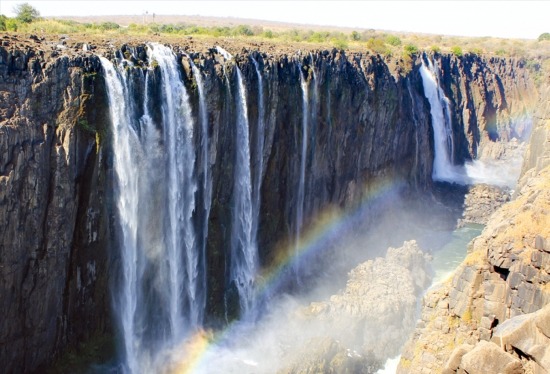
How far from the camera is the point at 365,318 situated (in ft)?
93.1

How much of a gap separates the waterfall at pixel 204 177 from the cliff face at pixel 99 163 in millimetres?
366

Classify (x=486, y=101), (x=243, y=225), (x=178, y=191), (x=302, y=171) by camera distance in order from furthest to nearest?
(x=486, y=101), (x=302, y=171), (x=243, y=225), (x=178, y=191)

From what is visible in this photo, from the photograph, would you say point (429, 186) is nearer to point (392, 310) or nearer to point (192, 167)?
point (392, 310)

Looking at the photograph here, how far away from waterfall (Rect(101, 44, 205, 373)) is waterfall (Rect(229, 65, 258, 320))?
3224mm

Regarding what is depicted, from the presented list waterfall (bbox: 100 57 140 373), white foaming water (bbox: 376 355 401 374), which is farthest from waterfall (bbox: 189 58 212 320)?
white foaming water (bbox: 376 355 401 374)

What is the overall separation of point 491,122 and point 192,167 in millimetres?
50745

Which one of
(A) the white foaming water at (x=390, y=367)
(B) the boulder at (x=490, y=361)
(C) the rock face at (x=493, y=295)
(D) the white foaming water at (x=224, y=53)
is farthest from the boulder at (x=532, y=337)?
(D) the white foaming water at (x=224, y=53)

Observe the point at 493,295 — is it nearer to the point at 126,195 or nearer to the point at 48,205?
the point at 126,195

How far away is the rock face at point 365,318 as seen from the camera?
25.2 meters

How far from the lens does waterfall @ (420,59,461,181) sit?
55.8 meters

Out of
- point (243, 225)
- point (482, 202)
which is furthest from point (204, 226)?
point (482, 202)

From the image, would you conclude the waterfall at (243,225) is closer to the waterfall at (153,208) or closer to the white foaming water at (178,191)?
the white foaming water at (178,191)

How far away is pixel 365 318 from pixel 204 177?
33.5ft

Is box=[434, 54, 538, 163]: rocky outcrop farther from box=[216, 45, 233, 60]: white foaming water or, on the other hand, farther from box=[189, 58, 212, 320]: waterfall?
box=[189, 58, 212, 320]: waterfall
